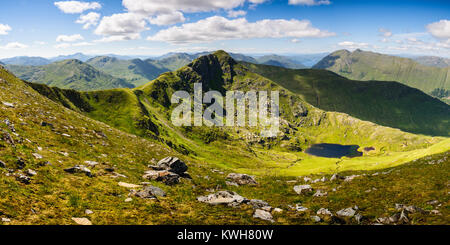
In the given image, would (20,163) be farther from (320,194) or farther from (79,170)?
(320,194)

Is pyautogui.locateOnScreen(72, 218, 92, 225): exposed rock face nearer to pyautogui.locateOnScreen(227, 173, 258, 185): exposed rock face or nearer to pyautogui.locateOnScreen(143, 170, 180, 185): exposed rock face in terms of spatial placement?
pyautogui.locateOnScreen(143, 170, 180, 185): exposed rock face

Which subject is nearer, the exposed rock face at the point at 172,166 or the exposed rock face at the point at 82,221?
the exposed rock face at the point at 82,221

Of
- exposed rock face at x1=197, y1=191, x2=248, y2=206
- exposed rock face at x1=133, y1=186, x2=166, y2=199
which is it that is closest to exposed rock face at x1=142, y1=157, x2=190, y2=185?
exposed rock face at x1=133, y1=186, x2=166, y2=199

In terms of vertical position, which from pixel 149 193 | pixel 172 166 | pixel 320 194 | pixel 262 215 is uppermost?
pixel 149 193

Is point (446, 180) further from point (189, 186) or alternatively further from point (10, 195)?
point (10, 195)

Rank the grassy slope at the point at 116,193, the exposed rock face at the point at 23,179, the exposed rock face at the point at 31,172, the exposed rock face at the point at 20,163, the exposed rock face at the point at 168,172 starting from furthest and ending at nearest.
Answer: the exposed rock face at the point at 168,172
the exposed rock face at the point at 20,163
the exposed rock face at the point at 31,172
the exposed rock face at the point at 23,179
the grassy slope at the point at 116,193

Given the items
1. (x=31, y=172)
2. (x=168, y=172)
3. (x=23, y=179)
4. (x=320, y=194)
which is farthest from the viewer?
(x=168, y=172)

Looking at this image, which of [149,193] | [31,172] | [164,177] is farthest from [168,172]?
[31,172]

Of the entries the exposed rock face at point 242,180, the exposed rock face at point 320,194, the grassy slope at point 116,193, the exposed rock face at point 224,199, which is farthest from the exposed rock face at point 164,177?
the exposed rock face at point 320,194

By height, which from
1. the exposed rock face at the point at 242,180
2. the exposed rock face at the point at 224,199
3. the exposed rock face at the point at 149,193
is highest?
the exposed rock face at the point at 149,193

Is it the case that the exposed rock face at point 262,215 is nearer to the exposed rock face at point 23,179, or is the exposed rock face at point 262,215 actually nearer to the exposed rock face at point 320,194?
the exposed rock face at point 320,194

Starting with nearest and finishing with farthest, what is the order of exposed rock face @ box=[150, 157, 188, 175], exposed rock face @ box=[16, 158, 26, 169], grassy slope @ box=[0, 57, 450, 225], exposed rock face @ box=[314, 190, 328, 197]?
grassy slope @ box=[0, 57, 450, 225] → exposed rock face @ box=[16, 158, 26, 169] → exposed rock face @ box=[314, 190, 328, 197] → exposed rock face @ box=[150, 157, 188, 175]
